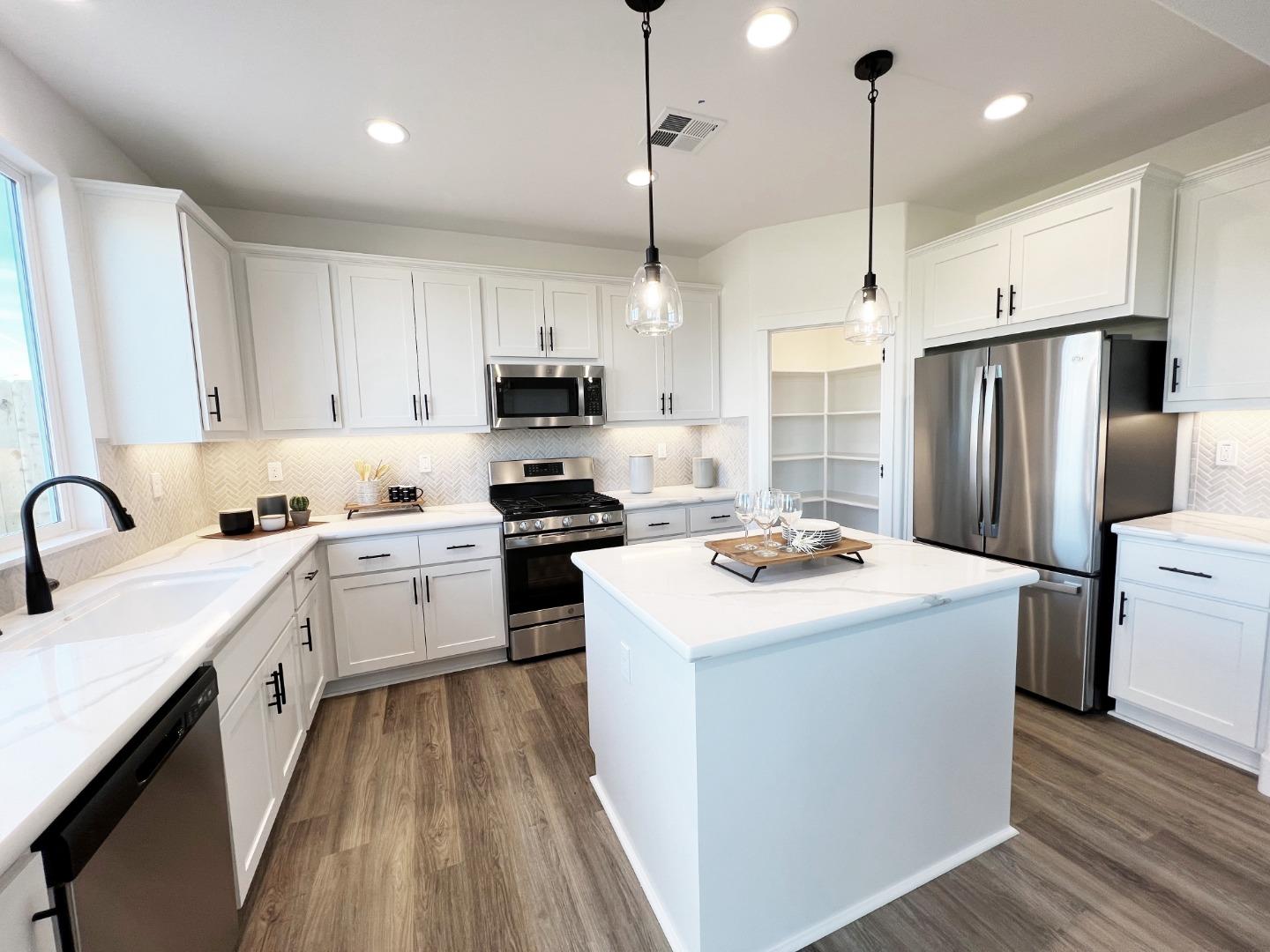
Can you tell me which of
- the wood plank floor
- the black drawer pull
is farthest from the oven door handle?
the black drawer pull

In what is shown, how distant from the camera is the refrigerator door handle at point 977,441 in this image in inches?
106

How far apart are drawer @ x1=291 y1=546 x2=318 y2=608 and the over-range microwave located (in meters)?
1.27

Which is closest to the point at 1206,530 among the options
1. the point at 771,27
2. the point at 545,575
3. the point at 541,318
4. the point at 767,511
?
the point at 767,511

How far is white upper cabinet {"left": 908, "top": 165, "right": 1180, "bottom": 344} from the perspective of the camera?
2256 mm

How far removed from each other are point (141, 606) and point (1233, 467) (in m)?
4.54

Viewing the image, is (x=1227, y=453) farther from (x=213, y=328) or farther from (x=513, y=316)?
(x=213, y=328)

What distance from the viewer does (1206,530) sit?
2.21 metres

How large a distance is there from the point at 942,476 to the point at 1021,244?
1.21 metres

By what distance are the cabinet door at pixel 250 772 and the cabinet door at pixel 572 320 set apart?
2.42 meters

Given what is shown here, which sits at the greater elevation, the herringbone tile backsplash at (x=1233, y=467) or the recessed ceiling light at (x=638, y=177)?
the recessed ceiling light at (x=638, y=177)

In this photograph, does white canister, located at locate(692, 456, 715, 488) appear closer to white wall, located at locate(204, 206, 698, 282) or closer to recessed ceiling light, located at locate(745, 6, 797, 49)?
white wall, located at locate(204, 206, 698, 282)

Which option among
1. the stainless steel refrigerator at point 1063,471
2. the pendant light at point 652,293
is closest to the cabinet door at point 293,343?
the pendant light at point 652,293

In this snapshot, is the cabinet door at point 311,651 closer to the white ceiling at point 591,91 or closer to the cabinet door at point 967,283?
the white ceiling at point 591,91

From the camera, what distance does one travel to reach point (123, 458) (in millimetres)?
2227
